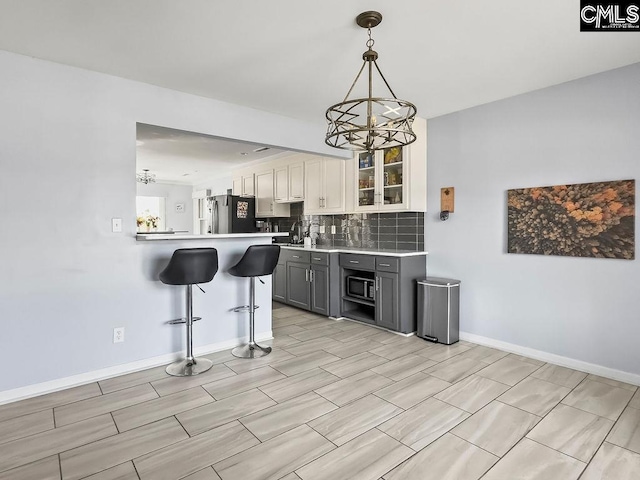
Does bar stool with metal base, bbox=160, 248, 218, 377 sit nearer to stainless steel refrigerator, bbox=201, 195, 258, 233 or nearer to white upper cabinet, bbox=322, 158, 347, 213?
white upper cabinet, bbox=322, 158, 347, 213

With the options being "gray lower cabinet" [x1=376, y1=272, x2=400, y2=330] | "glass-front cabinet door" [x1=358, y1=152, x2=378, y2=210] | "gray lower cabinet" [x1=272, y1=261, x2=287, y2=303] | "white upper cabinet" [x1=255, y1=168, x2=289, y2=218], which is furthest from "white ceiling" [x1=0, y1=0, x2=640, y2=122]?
"white upper cabinet" [x1=255, y1=168, x2=289, y2=218]

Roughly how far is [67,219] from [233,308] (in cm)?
165

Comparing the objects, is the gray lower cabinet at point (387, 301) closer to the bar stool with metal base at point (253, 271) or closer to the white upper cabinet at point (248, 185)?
the bar stool with metal base at point (253, 271)

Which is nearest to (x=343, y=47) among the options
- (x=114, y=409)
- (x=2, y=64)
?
(x=2, y=64)

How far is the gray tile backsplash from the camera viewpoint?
449 cm

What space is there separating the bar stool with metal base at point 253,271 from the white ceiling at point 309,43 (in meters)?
1.47

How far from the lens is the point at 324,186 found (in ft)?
17.3

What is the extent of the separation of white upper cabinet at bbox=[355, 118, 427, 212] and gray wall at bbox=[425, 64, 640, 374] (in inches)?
4.8

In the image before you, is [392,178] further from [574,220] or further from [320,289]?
[574,220]

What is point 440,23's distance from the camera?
2232 millimetres

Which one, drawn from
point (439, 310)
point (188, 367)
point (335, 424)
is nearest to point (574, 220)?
point (439, 310)

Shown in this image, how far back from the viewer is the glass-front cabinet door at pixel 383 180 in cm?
433

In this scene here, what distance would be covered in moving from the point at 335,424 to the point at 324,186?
11.7ft

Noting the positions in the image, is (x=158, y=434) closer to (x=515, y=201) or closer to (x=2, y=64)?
(x=2, y=64)
